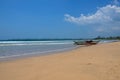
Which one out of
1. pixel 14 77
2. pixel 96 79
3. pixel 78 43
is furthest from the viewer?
pixel 78 43

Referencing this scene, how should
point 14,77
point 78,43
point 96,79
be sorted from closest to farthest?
point 96,79 → point 14,77 → point 78,43

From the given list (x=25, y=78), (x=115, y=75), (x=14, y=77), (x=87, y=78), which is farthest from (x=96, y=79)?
(x=14, y=77)

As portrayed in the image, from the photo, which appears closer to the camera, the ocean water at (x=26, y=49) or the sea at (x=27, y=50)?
the sea at (x=27, y=50)

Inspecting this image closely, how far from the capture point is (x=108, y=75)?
21.2 feet

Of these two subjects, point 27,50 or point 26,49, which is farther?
point 26,49

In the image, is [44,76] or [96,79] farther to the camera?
[44,76]

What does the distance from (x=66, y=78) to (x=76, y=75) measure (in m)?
0.51

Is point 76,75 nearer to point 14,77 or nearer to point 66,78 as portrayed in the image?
point 66,78

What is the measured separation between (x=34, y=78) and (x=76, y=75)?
1.35 meters

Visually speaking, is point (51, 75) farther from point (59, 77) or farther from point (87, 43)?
point (87, 43)

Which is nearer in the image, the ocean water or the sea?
the sea

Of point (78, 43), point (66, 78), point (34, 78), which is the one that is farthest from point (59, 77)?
point (78, 43)

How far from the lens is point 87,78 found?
20.5ft

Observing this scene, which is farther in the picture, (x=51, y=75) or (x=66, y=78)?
(x=51, y=75)
